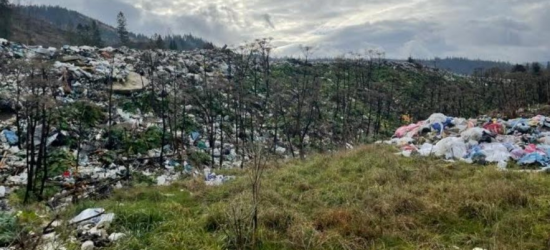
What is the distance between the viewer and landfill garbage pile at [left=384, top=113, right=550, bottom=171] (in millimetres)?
6559

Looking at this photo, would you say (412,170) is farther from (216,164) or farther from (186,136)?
(186,136)

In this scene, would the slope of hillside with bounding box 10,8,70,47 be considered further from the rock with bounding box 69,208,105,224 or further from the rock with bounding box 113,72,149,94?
the rock with bounding box 69,208,105,224

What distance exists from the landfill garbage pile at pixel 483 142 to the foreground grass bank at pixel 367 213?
955 mm

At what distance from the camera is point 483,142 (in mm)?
7734

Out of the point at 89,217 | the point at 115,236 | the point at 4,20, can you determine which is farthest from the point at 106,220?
the point at 4,20

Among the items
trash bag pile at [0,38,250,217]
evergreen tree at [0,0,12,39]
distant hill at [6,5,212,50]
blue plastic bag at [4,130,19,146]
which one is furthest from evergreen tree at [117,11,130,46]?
blue plastic bag at [4,130,19,146]

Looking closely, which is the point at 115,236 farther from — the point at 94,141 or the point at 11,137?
the point at 94,141

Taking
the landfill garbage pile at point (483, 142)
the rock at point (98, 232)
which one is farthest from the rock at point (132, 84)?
the rock at point (98, 232)

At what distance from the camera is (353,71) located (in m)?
36.4

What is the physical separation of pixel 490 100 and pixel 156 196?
123ft

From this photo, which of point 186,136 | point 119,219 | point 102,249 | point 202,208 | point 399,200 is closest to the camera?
point 102,249

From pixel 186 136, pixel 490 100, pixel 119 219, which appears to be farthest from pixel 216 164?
pixel 490 100

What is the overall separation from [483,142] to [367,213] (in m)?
4.78

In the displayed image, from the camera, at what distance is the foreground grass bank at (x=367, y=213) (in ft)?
11.8
